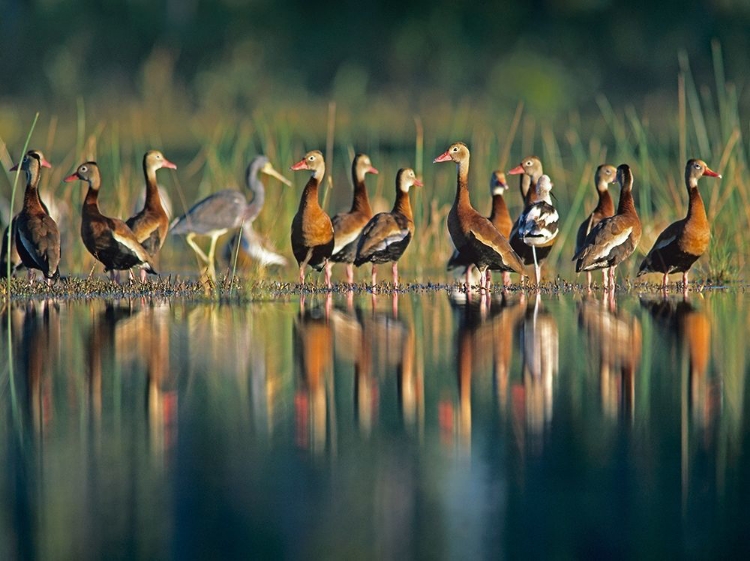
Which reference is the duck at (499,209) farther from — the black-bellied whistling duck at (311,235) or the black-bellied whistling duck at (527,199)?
the black-bellied whistling duck at (311,235)

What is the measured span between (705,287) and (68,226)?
5.66 meters

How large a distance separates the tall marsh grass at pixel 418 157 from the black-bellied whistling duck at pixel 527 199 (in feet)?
1.18

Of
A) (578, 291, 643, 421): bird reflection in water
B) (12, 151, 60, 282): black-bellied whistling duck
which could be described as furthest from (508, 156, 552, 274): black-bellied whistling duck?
(12, 151, 60, 282): black-bellied whistling duck

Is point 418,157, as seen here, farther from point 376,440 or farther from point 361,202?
point 376,440

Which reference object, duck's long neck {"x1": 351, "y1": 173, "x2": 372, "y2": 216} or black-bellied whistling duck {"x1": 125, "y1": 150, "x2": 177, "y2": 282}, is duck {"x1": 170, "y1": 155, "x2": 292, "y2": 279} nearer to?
black-bellied whistling duck {"x1": 125, "y1": 150, "x2": 177, "y2": 282}

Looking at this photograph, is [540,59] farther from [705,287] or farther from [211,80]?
[705,287]

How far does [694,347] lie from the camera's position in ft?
25.2

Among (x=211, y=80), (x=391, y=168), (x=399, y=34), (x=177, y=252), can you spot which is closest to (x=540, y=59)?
(x=399, y=34)

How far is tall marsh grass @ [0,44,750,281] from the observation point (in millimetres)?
12375

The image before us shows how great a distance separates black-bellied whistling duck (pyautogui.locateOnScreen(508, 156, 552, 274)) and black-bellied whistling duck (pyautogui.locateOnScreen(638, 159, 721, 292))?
0.79m

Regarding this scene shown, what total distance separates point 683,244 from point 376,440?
226 inches

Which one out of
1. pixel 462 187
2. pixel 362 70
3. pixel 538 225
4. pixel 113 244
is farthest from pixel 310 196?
pixel 362 70

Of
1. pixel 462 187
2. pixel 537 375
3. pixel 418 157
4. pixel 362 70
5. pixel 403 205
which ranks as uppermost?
pixel 362 70

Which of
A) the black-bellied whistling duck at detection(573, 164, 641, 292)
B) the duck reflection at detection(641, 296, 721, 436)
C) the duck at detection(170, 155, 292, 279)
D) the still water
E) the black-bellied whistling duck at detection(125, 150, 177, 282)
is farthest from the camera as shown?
the duck at detection(170, 155, 292, 279)
